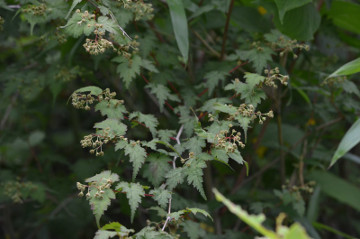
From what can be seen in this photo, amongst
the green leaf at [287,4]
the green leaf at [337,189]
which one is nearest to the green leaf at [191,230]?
the green leaf at [287,4]

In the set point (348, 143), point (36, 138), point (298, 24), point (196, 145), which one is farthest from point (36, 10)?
point (36, 138)

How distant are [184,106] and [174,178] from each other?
43 cm

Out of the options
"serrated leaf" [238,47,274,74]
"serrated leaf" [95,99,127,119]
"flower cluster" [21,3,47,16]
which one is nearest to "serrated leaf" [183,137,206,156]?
"serrated leaf" [95,99,127,119]

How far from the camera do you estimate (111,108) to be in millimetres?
1372

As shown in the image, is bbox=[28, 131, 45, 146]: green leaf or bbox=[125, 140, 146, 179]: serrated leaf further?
bbox=[28, 131, 45, 146]: green leaf

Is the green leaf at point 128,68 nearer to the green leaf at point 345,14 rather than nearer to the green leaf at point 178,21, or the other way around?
the green leaf at point 178,21

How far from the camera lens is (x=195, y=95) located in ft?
5.72

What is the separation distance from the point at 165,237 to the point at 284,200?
85cm

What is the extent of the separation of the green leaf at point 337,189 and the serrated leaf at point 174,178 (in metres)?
1.26

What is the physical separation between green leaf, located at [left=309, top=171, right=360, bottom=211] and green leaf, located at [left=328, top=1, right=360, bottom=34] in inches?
32.1

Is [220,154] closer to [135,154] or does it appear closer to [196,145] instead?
[196,145]

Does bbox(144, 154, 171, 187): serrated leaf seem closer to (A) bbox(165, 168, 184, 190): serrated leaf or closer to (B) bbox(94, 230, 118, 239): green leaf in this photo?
(A) bbox(165, 168, 184, 190): serrated leaf

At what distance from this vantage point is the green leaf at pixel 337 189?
7.61 feet

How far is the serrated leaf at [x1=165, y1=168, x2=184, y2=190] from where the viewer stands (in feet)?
4.15
